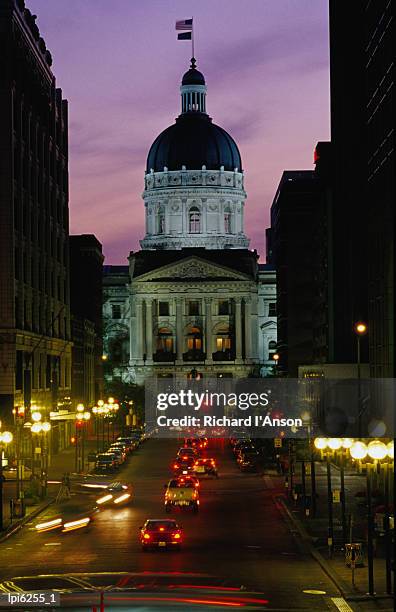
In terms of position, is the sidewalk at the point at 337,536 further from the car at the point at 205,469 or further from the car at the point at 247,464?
the car at the point at 247,464

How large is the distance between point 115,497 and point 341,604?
33113mm

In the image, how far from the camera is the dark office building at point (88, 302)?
467ft

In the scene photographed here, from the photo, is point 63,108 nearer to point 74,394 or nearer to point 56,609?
point 74,394

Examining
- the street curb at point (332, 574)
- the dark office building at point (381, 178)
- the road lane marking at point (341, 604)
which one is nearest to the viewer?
the road lane marking at point (341, 604)

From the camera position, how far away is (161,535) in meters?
47.7

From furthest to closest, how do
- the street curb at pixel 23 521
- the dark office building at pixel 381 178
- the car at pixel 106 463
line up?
the car at pixel 106 463 < the dark office building at pixel 381 178 < the street curb at pixel 23 521

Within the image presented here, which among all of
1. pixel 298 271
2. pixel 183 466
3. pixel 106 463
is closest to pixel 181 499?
pixel 183 466

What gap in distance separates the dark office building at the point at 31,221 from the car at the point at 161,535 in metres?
29.7

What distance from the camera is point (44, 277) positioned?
356 ft

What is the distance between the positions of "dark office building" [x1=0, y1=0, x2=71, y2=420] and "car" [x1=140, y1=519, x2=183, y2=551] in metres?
29.7

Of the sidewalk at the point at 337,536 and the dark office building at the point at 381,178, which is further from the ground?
the dark office building at the point at 381,178

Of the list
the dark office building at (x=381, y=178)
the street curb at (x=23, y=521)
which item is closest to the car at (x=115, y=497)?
the street curb at (x=23, y=521)

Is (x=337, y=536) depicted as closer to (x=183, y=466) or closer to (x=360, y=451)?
(x=360, y=451)

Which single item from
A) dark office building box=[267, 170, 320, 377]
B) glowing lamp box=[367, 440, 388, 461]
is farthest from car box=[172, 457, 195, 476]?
glowing lamp box=[367, 440, 388, 461]
